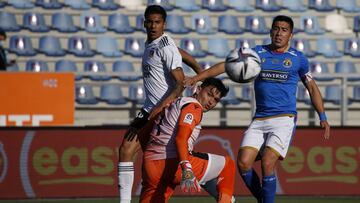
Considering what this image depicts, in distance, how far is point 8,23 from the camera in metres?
18.1

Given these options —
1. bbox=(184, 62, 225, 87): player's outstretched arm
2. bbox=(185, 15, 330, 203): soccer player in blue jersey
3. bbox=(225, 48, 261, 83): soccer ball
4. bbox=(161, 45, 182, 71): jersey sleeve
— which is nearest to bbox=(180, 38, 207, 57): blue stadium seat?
bbox=(185, 15, 330, 203): soccer player in blue jersey

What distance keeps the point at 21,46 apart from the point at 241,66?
10.4 m

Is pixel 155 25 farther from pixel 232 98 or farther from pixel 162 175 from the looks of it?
pixel 232 98

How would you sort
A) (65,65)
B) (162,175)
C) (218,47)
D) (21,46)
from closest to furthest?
(162,175), (65,65), (21,46), (218,47)

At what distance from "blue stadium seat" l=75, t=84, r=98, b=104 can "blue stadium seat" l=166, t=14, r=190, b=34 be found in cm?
266

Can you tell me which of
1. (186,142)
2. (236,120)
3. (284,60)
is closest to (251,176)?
(284,60)

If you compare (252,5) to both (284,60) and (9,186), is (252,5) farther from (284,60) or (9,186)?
(284,60)

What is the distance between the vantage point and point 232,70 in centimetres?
799

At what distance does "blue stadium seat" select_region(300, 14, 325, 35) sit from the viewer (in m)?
18.8

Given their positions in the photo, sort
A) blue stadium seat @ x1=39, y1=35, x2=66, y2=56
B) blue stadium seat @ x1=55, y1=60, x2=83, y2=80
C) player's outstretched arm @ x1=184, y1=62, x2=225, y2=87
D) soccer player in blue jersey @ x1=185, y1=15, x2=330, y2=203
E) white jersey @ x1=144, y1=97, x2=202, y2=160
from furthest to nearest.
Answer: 1. blue stadium seat @ x1=39, y1=35, x2=66, y2=56
2. blue stadium seat @ x1=55, y1=60, x2=83, y2=80
3. soccer player in blue jersey @ x1=185, y1=15, x2=330, y2=203
4. player's outstretched arm @ x1=184, y1=62, x2=225, y2=87
5. white jersey @ x1=144, y1=97, x2=202, y2=160

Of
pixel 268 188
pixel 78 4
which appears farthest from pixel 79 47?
pixel 268 188

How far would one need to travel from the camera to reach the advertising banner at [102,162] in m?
13.0

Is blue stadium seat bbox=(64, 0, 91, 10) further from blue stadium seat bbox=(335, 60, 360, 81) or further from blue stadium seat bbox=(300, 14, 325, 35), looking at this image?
blue stadium seat bbox=(335, 60, 360, 81)

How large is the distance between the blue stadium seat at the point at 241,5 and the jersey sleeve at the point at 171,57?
34.9 feet
